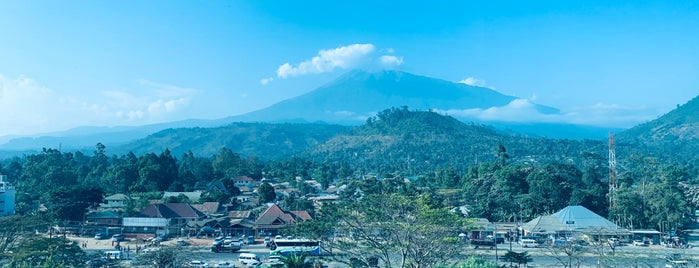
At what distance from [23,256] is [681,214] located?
30.5m

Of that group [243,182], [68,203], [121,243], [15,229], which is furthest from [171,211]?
[243,182]

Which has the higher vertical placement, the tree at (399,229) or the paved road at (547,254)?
the tree at (399,229)

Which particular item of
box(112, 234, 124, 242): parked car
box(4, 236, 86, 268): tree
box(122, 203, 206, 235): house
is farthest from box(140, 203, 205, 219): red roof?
box(4, 236, 86, 268): tree

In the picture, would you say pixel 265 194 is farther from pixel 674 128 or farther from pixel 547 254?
pixel 674 128

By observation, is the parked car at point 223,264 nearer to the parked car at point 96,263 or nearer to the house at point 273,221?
the parked car at point 96,263

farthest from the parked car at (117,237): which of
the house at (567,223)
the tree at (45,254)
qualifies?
the house at (567,223)

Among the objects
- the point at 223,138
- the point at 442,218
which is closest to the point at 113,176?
the point at 442,218

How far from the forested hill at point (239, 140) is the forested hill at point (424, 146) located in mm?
34720

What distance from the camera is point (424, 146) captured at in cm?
10275

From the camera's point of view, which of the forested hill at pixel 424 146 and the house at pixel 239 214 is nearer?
the house at pixel 239 214

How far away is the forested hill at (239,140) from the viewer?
158 m

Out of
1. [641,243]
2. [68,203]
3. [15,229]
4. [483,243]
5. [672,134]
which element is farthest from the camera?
[672,134]

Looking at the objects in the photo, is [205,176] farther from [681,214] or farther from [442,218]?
[442,218]

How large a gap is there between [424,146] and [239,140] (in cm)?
7534
